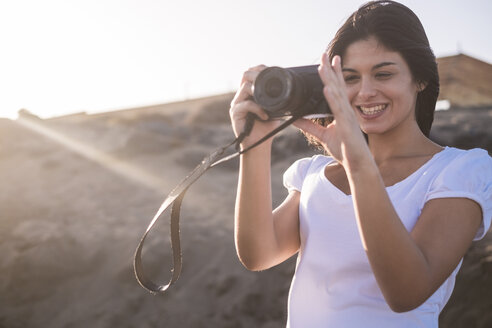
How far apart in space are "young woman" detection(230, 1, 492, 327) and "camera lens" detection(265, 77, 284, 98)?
4.0 inches

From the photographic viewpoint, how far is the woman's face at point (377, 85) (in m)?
1.59

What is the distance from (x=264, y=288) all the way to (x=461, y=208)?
4.05m

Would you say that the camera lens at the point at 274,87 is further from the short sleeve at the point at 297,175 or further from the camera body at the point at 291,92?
the short sleeve at the point at 297,175

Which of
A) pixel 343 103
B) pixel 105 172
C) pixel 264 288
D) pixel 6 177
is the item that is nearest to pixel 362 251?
pixel 343 103

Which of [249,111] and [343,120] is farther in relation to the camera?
[249,111]

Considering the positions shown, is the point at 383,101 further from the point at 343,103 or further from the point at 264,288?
the point at 264,288

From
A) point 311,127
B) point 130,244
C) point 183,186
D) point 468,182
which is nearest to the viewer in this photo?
point 468,182

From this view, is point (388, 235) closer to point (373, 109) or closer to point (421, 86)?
point (373, 109)

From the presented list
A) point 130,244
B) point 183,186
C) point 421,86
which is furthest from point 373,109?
point 130,244

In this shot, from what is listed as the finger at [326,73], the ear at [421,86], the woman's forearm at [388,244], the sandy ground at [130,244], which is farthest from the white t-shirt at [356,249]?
the sandy ground at [130,244]

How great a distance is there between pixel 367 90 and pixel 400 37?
0.79ft

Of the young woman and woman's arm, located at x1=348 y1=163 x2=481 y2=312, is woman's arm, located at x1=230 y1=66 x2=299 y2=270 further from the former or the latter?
woman's arm, located at x1=348 y1=163 x2=481 y2=312

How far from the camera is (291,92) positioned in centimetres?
140

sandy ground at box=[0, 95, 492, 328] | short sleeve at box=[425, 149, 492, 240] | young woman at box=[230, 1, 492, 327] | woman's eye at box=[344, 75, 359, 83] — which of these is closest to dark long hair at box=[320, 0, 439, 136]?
young woman at box=[230, 1, 492, 327]
